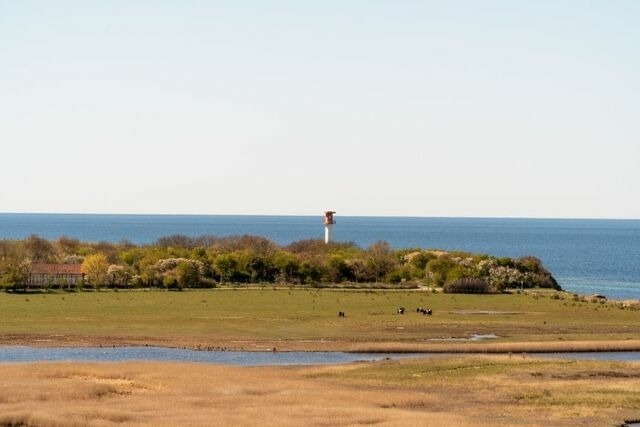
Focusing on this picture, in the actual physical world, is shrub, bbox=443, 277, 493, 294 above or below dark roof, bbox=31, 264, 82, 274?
below

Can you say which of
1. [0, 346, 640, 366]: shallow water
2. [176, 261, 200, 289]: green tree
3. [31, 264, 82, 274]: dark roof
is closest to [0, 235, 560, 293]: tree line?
[176, 261, 200, 289]: green tree

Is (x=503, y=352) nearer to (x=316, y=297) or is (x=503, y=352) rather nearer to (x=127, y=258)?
(x=316, y=297)

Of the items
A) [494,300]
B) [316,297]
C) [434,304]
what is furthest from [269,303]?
[494,300]

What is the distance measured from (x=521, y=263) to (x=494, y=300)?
30.4 metres

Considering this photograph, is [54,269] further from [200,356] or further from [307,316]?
[200,356]

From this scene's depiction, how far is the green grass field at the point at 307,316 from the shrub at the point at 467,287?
4407 millimetres

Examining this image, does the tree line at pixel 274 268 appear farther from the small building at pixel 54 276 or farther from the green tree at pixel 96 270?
the small building at pixel 54 276

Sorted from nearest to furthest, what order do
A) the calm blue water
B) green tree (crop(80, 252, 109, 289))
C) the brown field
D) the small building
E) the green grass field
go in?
the brown field
the calm blue water
the green grass field
the small building
green tree (crop(80, 252, 109, 289))

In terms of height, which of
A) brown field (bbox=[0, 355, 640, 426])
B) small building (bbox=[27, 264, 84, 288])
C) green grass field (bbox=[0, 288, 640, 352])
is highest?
small building (bbox=[27, 264, 84, 288])

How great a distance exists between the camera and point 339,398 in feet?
175

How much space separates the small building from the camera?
118 meters

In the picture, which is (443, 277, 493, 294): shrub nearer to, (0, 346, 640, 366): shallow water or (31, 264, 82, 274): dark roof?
(31, 264, 82, 274): dark roof

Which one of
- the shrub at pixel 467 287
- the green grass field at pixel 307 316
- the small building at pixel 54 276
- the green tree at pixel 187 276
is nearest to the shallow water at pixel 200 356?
the green grass field at pixel 307 316

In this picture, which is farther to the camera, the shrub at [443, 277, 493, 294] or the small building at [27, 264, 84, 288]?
the shrub at [443, 277, 493, 294]
